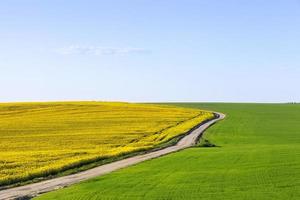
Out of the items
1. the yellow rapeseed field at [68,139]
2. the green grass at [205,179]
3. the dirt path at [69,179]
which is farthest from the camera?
the yellow rapeseed field at [68,139]

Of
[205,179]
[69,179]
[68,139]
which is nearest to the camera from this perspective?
[205,179]

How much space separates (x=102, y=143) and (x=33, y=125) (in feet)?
87.7

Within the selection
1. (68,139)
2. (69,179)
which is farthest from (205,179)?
(68,139)

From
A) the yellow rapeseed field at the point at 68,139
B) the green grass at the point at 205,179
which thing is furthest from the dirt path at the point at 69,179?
the yellow rapeseed field at the point at 68,139

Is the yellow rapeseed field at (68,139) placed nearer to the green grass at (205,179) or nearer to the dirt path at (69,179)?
the dirt path at (69,179)

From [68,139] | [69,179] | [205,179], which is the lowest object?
[69,179]

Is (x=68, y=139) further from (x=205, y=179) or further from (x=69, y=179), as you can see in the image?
(x=205, y=179)

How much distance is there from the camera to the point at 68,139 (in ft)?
210

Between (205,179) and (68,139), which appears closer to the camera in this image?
(205,179)

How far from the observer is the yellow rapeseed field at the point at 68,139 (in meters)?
41.6

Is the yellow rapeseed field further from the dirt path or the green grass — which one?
the green grass

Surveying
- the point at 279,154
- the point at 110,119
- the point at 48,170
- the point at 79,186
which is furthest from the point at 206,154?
the point at 110,119

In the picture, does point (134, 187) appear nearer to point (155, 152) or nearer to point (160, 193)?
point (160, 193)

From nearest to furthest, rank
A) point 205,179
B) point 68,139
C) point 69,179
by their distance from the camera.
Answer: point 205,179, point 69,179, point 68,139
